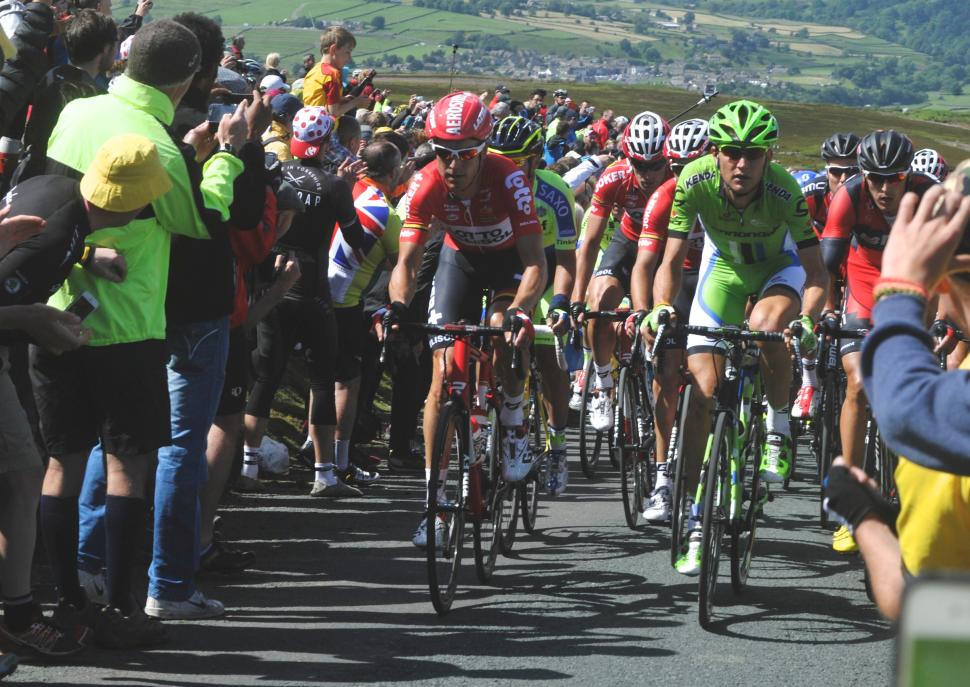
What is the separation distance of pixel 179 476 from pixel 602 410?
17.7 ft

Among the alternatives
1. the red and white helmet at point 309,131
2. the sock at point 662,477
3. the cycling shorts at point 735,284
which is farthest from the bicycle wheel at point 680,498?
the red and white helmet at point 309,131

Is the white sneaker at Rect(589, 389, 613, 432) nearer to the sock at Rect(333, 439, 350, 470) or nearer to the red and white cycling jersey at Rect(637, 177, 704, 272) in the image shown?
the sock at Rect(333, 439, 350, 470)

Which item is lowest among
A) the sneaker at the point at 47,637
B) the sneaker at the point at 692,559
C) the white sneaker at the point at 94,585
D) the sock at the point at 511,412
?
the sneaker at the point at 692,559

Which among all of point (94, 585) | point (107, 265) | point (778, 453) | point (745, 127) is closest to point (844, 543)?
point (778, 453)

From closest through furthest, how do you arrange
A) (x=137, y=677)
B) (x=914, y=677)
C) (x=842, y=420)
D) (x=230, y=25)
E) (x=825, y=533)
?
1. (x=914, y=677)
2. (x=137, y=677)
3. (x=842, y=420)
4. (x=825, y=533)
5. (x=230, y=25)

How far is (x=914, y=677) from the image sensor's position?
1.22m

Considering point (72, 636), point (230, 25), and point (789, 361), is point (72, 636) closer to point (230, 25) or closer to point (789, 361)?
point (789, 361)

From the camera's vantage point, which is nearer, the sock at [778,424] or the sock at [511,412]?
the sock at [511,412]

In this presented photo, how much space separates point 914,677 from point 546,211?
858 cm

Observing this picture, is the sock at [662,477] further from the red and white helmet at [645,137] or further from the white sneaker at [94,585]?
the white sneaker at [94,585]

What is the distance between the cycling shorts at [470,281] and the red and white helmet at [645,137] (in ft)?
7.35

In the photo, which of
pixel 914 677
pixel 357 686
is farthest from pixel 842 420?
pixel 914 677

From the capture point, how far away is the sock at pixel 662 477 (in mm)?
8961

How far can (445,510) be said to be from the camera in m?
6.96
